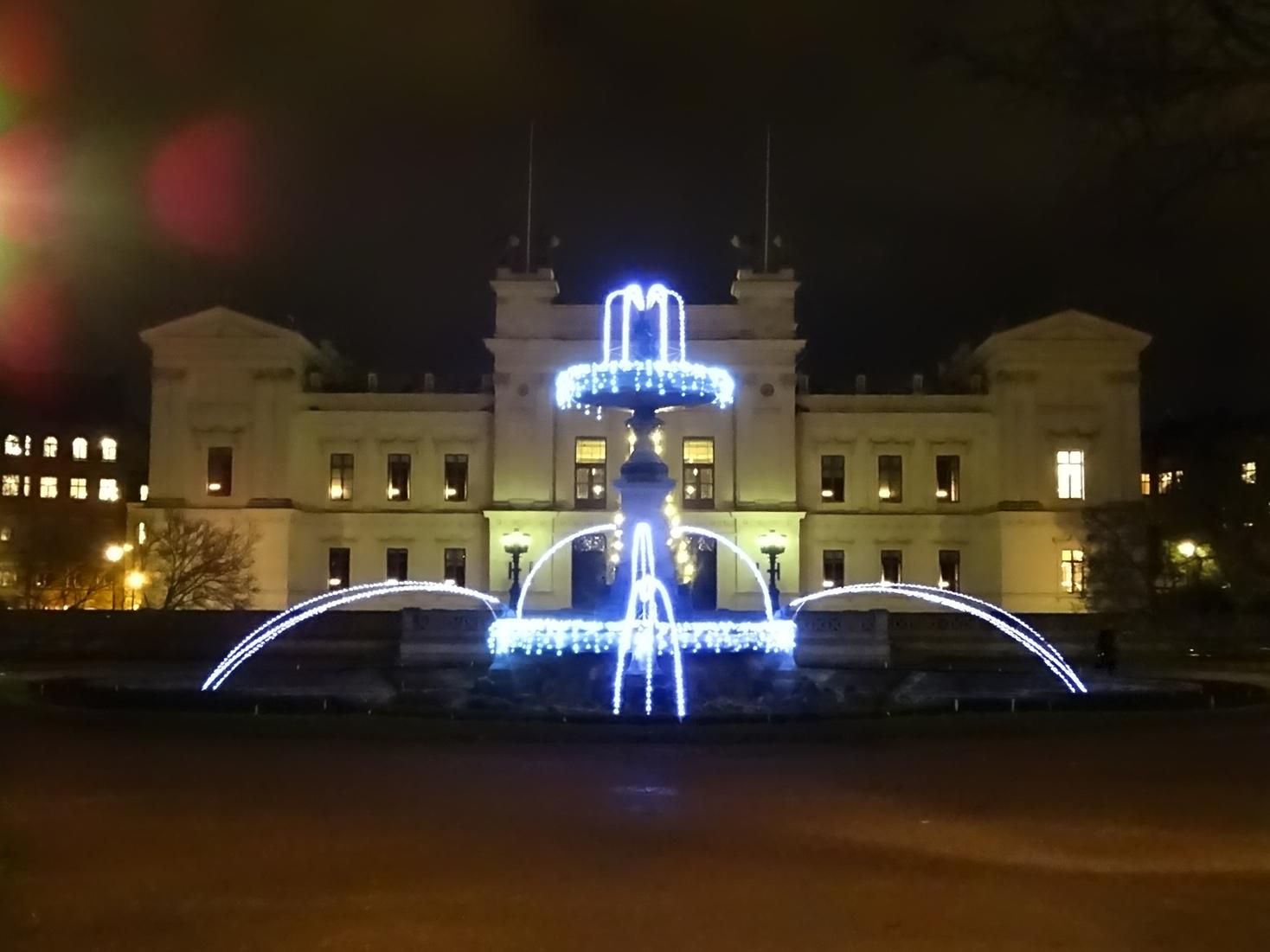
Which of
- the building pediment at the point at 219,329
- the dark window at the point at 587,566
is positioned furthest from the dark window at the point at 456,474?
the building pediment at the point at 219,329

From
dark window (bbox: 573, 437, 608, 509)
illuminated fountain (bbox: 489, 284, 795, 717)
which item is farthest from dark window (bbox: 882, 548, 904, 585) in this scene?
illuminated fountain (bbox: 489, 284, 795, 717)

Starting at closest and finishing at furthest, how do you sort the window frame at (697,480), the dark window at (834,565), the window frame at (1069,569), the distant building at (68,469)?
the window frame at (1069,569) → the window frame at (697,480) → the dark window at (834,565) → the distant building at (68,469)

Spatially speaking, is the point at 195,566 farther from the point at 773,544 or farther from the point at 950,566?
the point at 950,566

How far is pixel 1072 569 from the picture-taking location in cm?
5469

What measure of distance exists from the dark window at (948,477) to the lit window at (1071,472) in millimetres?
3807

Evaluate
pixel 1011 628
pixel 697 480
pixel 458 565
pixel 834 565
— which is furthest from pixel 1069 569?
pixel 458 565

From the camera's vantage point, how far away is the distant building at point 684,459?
55.0 metres

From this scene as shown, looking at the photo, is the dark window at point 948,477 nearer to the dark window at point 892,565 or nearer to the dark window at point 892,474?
the dark window at point 892,474

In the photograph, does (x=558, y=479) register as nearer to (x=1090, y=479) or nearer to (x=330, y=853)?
(x=1090, y=479)

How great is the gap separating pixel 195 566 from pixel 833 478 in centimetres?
2432

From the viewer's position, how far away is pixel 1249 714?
19.2m

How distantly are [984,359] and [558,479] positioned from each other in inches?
700

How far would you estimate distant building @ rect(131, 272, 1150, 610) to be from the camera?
5500cm

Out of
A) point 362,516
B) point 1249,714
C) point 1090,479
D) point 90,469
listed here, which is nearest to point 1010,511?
point 1090,479
